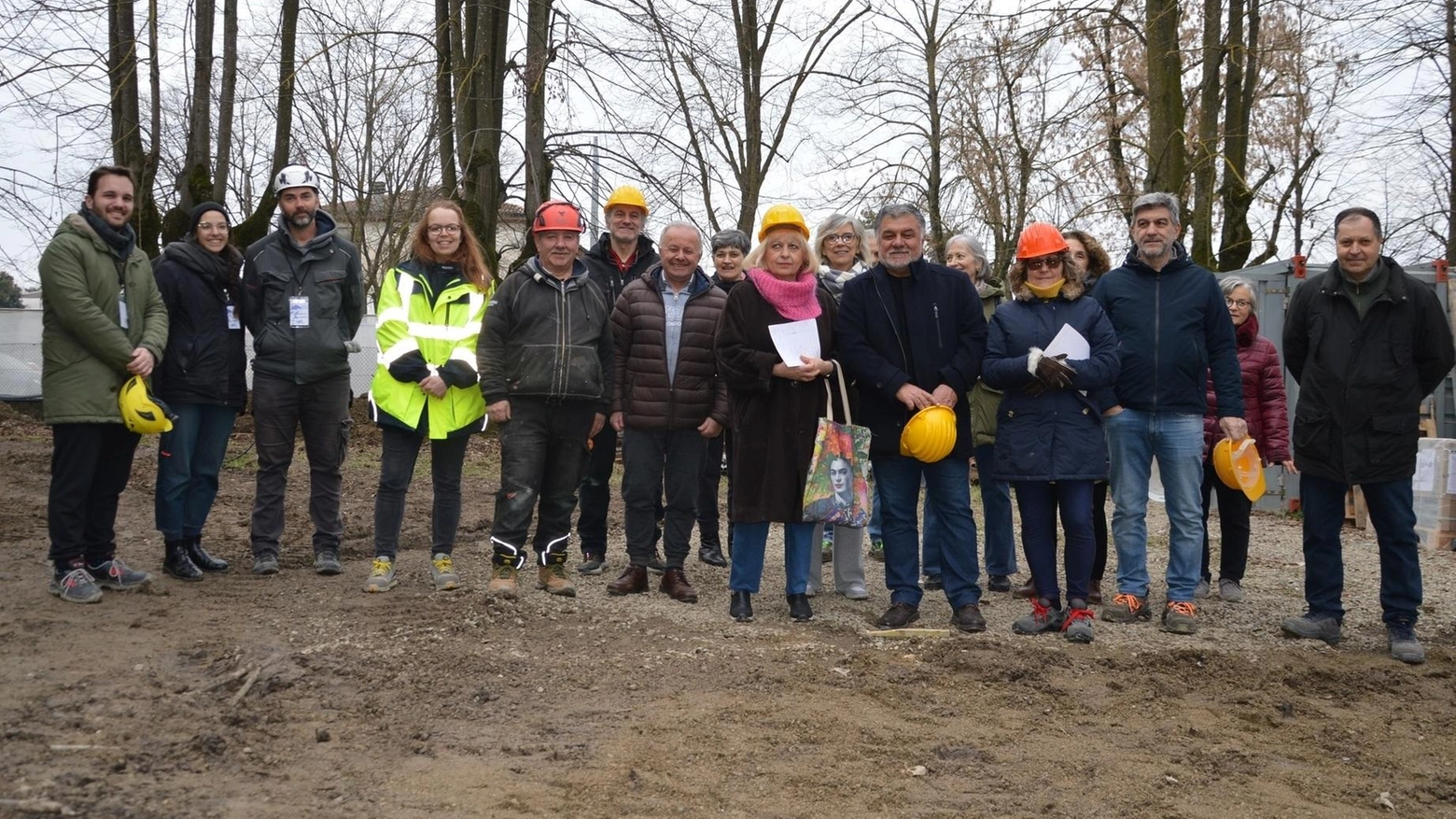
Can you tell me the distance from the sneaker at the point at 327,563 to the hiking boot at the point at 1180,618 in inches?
174

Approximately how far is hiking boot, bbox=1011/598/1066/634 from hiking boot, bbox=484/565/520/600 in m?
2.51

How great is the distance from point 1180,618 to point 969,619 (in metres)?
1.09

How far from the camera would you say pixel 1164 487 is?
6324mm

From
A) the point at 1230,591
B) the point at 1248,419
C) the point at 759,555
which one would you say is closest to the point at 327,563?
the point at 759,555

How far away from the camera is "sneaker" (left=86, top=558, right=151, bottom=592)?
6.23 m

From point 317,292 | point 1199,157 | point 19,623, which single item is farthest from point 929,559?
point 1199,157

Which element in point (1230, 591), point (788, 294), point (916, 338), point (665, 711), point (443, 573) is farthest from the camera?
point (1230, 591)

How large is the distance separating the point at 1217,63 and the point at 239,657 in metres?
13.1

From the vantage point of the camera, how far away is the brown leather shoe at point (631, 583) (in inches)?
263

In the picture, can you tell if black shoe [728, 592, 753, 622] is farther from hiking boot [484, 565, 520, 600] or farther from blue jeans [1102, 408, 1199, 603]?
blue jeans [1102, 408, 1199, 603]

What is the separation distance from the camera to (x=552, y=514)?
21.7 ft

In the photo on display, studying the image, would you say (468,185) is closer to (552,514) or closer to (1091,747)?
(552,514)

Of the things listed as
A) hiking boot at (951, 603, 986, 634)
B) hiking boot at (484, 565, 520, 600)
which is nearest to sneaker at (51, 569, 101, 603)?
hiking boot at (484, 565, 520, 600)

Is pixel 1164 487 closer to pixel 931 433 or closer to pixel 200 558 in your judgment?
pixel 931 433
